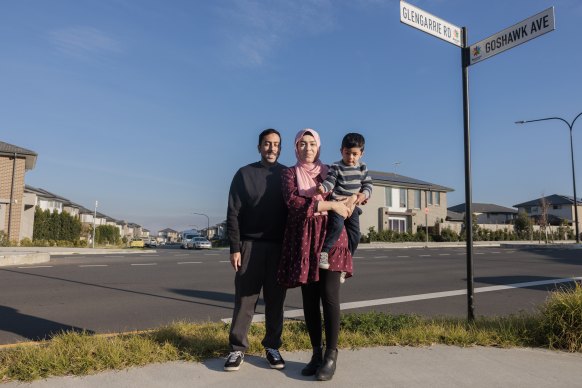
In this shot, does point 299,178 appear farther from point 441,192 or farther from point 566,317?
point 441,192

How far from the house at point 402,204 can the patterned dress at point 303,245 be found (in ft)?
134

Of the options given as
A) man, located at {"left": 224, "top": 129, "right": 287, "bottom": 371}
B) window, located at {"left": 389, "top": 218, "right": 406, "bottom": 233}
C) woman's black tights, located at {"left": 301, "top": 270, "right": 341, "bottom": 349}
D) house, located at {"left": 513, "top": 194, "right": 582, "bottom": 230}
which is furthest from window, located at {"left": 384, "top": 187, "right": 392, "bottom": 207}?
woman's black tights, located at {"left": 301, "top": 270, "right": 341, "bottom": 349}

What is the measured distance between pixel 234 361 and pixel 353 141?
192 centimetres

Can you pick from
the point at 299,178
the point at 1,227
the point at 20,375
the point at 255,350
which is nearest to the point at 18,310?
the point at 20,375

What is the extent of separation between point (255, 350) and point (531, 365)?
2.28 meters

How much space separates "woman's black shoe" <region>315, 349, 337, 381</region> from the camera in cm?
321

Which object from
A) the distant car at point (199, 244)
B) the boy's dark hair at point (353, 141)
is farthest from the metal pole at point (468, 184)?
the distant car at point (199, 244)

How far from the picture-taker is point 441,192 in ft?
172

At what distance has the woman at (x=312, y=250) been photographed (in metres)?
3.28

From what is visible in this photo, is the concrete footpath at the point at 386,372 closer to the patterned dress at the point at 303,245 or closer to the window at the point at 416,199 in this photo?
the patterned dress at the point at 303,245

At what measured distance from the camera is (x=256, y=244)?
3.65 m

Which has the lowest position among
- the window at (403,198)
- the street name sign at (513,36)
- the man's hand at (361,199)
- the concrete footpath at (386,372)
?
the concrete footpath at (386,372)

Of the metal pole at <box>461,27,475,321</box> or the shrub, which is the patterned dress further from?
the shrub

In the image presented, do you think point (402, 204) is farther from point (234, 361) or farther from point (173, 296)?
point (234, 361)
